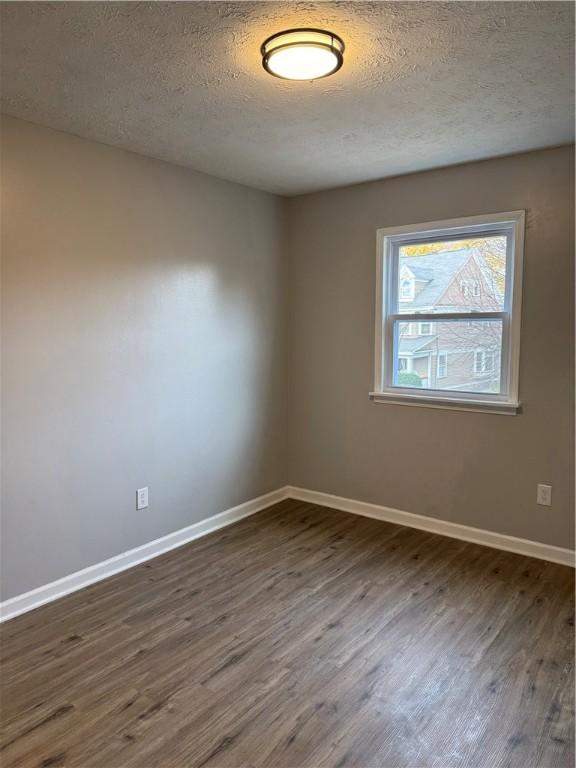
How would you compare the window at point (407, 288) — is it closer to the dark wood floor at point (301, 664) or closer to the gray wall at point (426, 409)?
the gray wall at point (426, 409)

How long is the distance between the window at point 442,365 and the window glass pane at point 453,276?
0.31 meters

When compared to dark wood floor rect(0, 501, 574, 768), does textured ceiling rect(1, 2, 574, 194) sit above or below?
above

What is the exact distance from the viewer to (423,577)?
10.3 ft

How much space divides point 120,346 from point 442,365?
2130 mm

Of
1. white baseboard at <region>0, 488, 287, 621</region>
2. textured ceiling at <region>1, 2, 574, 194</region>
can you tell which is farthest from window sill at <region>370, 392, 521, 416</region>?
textured ceiling at <region>1, 2, 574, 194</region>

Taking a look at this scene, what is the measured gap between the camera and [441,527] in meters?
3.75

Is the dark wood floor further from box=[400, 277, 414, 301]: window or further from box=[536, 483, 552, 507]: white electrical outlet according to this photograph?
box=[400, 277, 414, 301]: window

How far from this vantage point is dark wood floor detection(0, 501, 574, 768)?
189 centimetres

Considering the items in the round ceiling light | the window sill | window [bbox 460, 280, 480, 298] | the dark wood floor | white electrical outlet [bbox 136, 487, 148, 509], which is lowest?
the dark wood floor

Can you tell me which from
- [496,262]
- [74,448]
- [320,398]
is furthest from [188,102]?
[320,398]

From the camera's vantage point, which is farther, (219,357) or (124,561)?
(219,357)

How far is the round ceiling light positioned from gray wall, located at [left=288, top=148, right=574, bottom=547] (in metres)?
1.78

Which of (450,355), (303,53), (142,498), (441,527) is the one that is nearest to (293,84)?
(303,53)

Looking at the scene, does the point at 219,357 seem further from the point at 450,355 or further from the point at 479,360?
the point at 479,360
